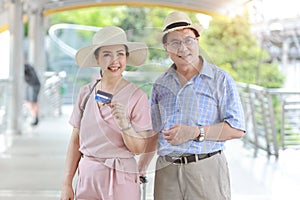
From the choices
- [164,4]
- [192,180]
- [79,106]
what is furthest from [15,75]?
[192,180]

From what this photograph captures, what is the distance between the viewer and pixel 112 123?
2297mm

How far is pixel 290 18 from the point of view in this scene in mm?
12656

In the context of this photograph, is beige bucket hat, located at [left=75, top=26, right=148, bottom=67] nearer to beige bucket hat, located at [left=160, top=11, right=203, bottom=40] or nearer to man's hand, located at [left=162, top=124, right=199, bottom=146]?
beige bucket hat, located at [left=160, top=11, right=203, bottom=40]

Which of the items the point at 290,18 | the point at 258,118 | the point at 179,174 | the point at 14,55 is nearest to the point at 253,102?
the point at 258,118

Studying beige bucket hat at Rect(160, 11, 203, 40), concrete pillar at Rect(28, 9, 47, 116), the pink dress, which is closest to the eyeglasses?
beige bucket hat at Rect(160, 11, 203, 40)

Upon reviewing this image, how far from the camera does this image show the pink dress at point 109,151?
229 cm

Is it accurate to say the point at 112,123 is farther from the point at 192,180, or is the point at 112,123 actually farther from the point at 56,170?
the point at 56,170

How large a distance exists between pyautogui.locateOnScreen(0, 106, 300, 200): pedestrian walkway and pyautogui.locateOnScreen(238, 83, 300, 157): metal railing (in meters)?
0.16

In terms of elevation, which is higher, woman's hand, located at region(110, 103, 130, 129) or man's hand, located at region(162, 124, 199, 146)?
woman's hand, located at region(110, 103, 130, 129)

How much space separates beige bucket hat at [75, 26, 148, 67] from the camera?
7.61 ft

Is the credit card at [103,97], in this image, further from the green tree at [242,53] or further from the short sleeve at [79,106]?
the green tree at [242,53]

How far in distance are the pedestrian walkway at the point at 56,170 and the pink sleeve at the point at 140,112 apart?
3.19 metres

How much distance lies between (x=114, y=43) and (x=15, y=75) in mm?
7451

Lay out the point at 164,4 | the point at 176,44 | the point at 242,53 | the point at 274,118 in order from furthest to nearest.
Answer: the point at 242,53 < the point at 164,4 < the point at 274,118 < the point at 176,44
